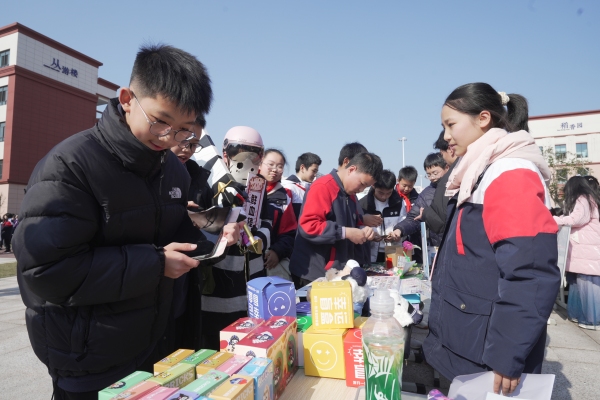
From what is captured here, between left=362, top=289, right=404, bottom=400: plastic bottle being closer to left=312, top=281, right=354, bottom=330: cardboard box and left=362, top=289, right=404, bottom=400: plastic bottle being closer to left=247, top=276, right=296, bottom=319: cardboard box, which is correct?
left=312, top=281, right=354, bottom=330: cardboard box

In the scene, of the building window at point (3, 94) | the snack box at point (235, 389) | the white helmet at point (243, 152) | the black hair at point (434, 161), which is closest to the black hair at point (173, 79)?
the snack box at point (235, 389)

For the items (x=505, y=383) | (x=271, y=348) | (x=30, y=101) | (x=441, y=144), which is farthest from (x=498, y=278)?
(x=30, y=101)

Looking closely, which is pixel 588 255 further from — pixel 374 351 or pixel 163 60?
pixel 163 60

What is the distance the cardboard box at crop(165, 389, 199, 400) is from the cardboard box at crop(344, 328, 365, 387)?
606mm

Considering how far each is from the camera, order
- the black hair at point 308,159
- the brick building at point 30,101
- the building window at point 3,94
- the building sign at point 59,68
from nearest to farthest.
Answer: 1. the black hair at point 308,159
2. the brick building at point 30,101
3. the building window at point 3,94
4. the building sign at point 59,68

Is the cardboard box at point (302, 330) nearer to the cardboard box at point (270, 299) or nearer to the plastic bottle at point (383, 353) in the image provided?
the cardboard box at point (270, 299)

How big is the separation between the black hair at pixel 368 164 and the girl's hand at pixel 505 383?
1.95m

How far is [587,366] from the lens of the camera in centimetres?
351

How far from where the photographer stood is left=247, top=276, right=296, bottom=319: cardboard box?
5.31 feet

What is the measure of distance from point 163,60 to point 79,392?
1.17 metres

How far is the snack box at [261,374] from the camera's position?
107cm

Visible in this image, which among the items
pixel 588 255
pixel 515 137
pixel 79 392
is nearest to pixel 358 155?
pixel 515 137

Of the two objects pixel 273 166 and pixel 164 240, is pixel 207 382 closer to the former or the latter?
pixel 164 240

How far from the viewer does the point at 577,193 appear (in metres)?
4.88
